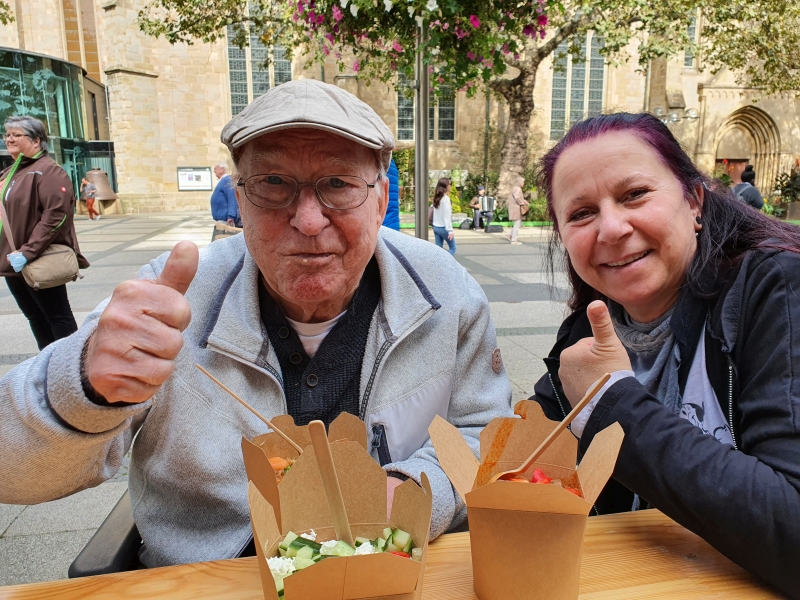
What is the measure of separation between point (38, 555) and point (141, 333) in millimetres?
2474

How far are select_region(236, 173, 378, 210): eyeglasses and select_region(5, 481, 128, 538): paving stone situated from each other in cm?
236

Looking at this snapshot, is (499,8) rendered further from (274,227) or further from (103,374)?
(103,374)

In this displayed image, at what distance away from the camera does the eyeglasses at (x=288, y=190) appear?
4.63ft

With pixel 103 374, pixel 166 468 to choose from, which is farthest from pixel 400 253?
pixel 103 374

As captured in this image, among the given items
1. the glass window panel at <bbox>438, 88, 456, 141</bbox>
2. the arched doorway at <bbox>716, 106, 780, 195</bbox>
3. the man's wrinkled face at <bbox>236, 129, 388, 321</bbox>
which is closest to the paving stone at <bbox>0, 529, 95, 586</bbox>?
the man's wrinkled face at <bbox>236, 129, 388, 321</bbox>

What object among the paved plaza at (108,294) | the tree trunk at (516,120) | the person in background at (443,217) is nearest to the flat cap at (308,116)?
the paved plaza at (108,294)

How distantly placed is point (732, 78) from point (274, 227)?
29.7 m

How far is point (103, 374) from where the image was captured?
3.10 ft

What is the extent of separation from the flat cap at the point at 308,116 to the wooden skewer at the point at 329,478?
2.51 ft

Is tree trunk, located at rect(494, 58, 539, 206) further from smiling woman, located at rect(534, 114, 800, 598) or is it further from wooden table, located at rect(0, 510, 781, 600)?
wooden table, located at rect(0, 510, 781, 600)

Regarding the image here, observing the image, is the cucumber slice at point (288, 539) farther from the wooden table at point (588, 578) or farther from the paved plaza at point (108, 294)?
the paved plaza at point (108, 294)

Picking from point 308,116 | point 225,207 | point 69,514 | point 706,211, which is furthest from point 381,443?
point 225,207

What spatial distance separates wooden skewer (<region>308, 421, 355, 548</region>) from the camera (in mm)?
748

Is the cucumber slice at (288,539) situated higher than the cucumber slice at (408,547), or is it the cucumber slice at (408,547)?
the cucumber slice at (408,547)
